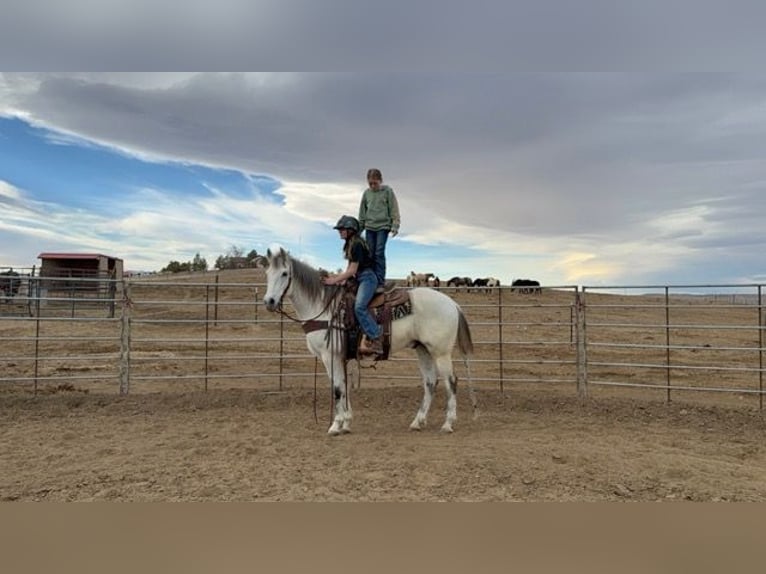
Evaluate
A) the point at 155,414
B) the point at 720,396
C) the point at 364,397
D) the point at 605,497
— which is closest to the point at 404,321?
the point at 364,397

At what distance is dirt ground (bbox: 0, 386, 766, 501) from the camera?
354 centimetres

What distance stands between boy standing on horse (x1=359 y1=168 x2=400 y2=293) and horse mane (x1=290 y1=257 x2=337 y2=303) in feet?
1.83

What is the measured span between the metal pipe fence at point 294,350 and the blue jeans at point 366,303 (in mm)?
582

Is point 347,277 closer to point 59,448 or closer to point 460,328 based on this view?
point 460,328

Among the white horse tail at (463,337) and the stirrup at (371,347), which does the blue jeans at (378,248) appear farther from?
the white horse tail at (463,337)

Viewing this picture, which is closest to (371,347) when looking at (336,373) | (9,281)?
(336,373)

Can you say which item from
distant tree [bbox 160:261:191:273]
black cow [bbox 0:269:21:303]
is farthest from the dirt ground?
distant tree [bbox 160:261:191:273]

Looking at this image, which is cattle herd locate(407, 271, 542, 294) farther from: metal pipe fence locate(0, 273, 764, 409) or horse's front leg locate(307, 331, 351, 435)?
horse's front leg locate(307, 331, 351, 435)

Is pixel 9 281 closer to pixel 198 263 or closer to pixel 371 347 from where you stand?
pixel 371 347

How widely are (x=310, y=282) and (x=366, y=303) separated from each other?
67cm

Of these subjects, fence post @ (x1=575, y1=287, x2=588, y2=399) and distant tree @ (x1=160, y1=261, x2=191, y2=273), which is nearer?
fence post @ (x1=575, y1=287, x2=588, y2=399)

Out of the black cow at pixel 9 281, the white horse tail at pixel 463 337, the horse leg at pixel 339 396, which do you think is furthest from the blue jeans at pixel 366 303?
the black cow at pixel 9 281

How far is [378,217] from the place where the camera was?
206 inches

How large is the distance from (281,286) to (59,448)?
260 cm
